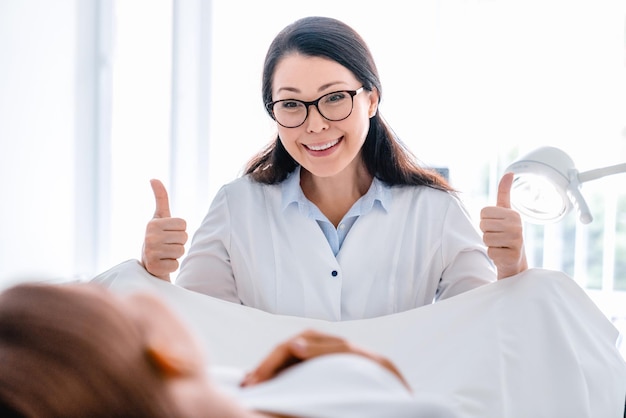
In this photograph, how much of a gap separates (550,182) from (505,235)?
179 millimetres

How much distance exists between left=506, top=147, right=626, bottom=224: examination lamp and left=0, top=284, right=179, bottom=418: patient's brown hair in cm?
108

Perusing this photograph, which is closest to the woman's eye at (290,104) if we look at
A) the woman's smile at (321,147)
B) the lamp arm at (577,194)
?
the woman's smile at (321,147)

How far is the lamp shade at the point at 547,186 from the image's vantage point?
153 cm

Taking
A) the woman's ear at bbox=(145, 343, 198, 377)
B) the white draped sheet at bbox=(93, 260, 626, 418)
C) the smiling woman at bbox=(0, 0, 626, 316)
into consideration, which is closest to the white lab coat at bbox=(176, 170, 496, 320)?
the white draped sheet at bbox=(93, 260, 626, 418)

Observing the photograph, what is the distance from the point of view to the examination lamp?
1.53 meters

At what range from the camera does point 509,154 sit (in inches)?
166

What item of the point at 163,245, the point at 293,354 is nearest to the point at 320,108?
the point at 163,245

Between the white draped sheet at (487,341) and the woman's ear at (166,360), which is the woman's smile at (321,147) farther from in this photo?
the woman's ear at (166,360)

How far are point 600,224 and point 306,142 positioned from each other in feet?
8.95

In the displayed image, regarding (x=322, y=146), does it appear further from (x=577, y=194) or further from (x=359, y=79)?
(x=577, y=194)

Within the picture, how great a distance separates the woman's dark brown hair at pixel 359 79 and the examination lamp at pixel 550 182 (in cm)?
53

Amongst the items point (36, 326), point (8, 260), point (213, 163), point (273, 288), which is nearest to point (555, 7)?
point (213, 163)

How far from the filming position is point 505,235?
1.66 meters

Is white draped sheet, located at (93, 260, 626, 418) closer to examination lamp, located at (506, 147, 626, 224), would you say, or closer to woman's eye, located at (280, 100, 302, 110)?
examination lamp, located at (506, 147, 626, 224)
